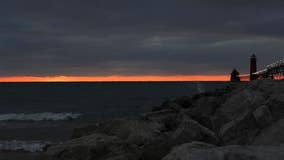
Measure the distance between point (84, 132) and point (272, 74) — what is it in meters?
16.2

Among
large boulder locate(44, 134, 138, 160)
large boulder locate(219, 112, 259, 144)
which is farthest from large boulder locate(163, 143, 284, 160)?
large boulder locate(219, 112, 259, 144)

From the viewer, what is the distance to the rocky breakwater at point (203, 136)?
555 cm

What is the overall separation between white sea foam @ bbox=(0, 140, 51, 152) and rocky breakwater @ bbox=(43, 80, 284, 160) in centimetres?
910

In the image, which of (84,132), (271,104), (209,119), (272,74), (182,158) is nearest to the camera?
(182,158)

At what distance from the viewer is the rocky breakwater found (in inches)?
219

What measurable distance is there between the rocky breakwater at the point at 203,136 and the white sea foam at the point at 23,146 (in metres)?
9.10

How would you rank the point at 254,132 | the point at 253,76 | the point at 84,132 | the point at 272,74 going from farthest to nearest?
the point at 253,76
the point at 272,74
the point at 84,132
the point at 254,132

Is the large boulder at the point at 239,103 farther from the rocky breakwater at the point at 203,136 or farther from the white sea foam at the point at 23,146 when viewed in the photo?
the white sea foam at the point at 23,146

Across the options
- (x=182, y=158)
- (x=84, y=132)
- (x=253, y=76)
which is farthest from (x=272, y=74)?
(x=182, y=158)

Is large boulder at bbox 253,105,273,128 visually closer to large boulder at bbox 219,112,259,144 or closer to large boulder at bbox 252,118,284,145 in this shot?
large boulder at bbox 219,112,259,144

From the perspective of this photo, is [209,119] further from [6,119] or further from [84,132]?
[6,119]

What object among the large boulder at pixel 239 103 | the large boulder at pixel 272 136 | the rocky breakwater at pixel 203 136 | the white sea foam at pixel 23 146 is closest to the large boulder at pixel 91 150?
the rocky breakwater at pixel 203 136

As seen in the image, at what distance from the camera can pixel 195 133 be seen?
870 cm

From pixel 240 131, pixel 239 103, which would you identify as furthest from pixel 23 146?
pixel 240 131
